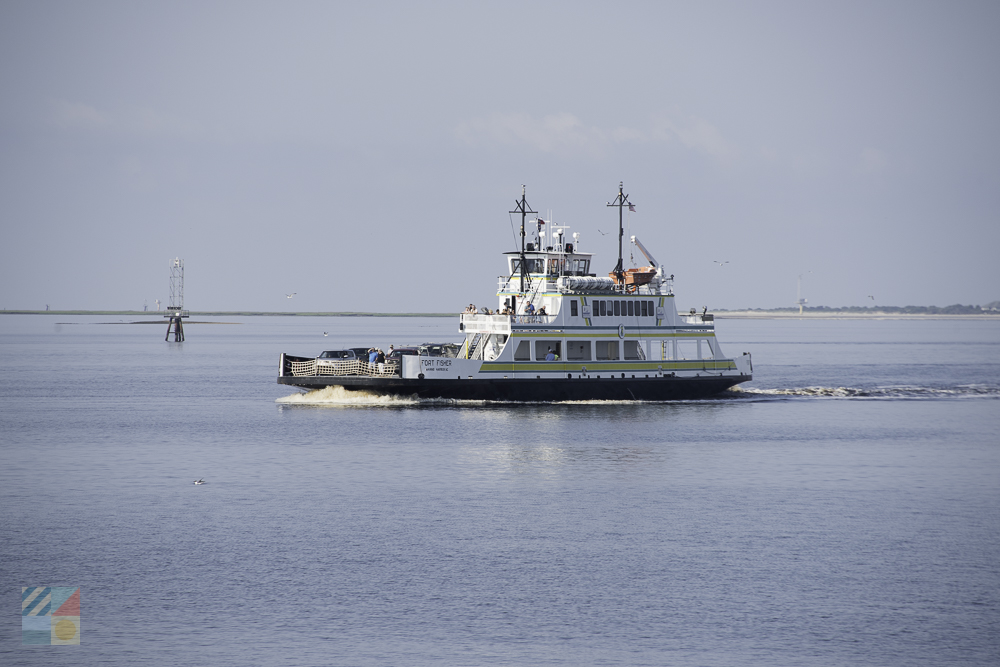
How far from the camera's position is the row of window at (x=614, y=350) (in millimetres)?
55406

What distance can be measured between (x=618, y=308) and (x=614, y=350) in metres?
2.60

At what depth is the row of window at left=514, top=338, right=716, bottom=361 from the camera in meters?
55.4

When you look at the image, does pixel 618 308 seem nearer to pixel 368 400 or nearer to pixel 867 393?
pixel 368 400

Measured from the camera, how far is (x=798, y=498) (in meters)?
32.6

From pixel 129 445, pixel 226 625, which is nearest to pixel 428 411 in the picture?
pixel 129 445

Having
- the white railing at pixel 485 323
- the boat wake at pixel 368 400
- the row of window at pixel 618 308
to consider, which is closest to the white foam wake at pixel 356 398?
the boat wake at pixel 368 400

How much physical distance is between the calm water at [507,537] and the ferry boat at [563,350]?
7.62ft

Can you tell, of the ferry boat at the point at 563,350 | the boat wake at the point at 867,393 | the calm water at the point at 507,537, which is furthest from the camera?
the boat wake at the point at 867,393

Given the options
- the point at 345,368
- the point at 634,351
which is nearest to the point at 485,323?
the point at 345,368

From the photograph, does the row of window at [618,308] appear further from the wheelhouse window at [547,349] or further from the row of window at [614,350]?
the wheelhouse window at [547,349]

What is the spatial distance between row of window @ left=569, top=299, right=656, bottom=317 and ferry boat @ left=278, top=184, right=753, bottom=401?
0.06m

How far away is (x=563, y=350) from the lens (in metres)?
55.7

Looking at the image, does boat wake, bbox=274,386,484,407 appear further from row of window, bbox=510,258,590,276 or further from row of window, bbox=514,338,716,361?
row of window, bbox=510,258,590,276

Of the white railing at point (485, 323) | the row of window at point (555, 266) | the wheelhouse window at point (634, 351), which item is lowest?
the wheelhouse window at point (634, 351)
